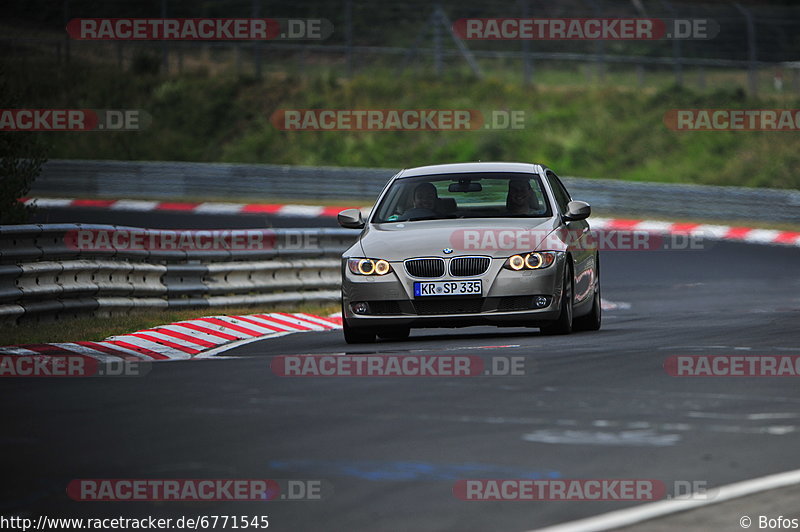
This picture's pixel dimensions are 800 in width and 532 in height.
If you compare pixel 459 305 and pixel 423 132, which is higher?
pixel 423 132

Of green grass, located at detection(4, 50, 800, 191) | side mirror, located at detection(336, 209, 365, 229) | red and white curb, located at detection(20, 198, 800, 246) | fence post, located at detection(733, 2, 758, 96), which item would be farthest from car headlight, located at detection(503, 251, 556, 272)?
fence post, located at detection(733, 2, 758, 96)

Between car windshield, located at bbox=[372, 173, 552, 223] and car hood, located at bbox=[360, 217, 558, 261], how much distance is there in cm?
23

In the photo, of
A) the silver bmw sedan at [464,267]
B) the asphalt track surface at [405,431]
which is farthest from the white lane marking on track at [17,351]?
the silver bmw sedan at [464,267]

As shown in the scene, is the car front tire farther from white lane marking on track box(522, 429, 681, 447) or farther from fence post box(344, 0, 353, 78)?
fence post box(344, 0, 353, 78)

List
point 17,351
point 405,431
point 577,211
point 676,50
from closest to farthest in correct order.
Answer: point 405,431 → point 17,351 → point 577,211 → point 676,50

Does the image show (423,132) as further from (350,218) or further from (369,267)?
(369,267)

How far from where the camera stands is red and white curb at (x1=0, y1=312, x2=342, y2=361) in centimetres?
1262

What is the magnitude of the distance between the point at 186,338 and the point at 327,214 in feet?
64.5

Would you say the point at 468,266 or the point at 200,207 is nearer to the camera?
the point at 468,266

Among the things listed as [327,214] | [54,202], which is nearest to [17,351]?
[327,214]

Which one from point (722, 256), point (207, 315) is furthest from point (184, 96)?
point (207, 315)

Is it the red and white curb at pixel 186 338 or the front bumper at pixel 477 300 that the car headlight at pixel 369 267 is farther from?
the red and white curb at pixel 186 338

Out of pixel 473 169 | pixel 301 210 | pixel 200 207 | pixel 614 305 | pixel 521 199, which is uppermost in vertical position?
pixel 200 207

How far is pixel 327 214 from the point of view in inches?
1325
